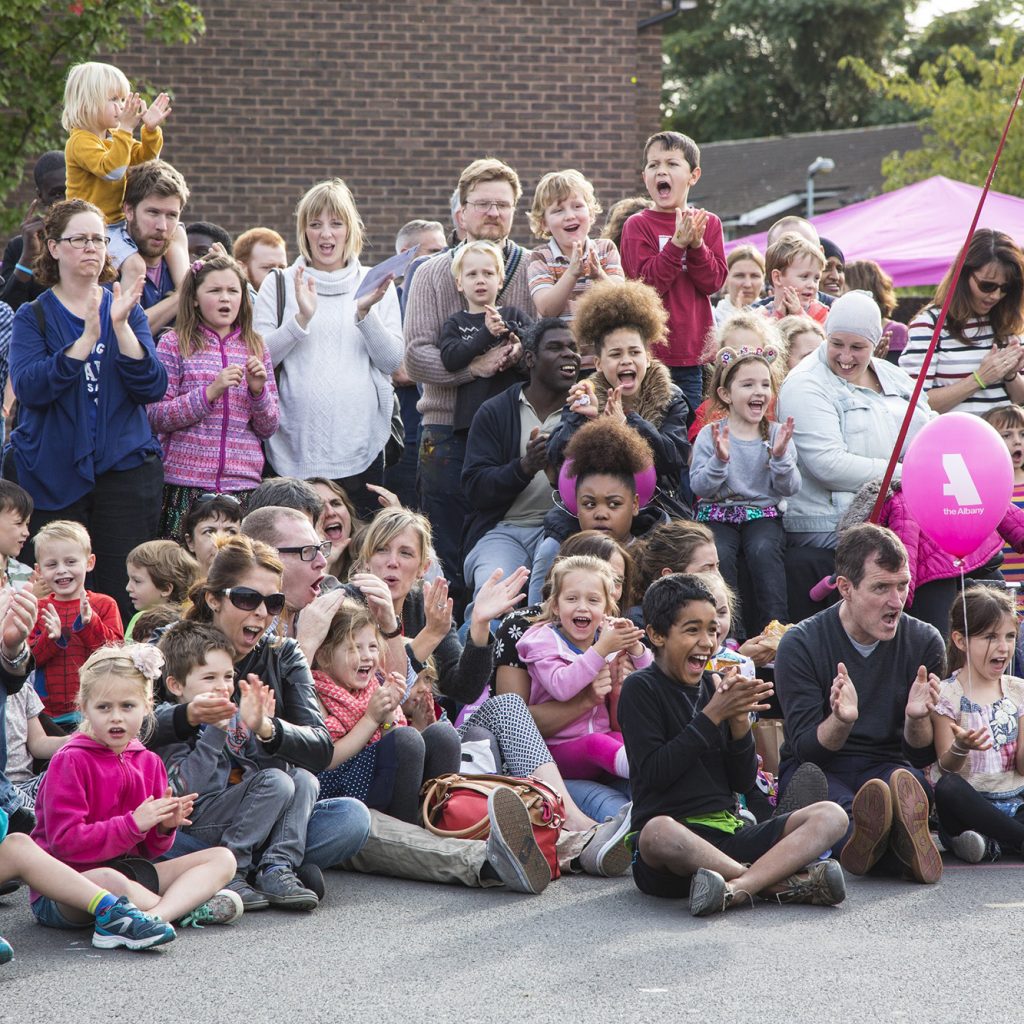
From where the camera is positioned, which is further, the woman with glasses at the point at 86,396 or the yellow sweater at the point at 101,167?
the yellow sweater at the point at 101,167

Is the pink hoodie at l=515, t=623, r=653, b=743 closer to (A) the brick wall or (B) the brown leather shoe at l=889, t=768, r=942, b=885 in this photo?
(B) the brown leather shoe at l=889, t=768, r=942, b=885

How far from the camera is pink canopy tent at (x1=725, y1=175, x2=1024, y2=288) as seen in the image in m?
14.3

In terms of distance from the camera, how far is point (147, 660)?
5188 millimetres

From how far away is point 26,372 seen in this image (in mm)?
7012

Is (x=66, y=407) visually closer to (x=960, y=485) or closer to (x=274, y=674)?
(x=274, y=674)

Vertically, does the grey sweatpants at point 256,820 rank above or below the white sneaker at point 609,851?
above

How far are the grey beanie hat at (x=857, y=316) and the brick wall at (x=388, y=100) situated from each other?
753 centimetres

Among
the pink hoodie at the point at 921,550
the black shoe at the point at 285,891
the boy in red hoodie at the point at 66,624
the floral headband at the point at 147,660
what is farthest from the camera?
the pink hoodie at the point at 921,550

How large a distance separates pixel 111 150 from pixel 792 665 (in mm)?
4233

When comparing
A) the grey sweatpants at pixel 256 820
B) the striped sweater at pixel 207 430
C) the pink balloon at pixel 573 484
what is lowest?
the grey sweatpants at pixel 256 820

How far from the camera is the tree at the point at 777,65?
42500 millimetres

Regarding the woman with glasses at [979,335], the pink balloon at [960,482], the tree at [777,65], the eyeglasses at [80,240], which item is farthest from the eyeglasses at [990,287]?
the tree at [777,65]

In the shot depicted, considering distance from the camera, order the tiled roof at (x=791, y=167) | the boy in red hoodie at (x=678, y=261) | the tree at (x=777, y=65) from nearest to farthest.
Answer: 1. the boy in red hoodie at (x=678, y=261)
2. the tiled roof at (x=791, y=167)
3. the tree at (x=777, y=65)

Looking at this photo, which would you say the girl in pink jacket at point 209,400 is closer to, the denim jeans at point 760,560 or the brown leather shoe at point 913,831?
the denim jeans at point 760,560
